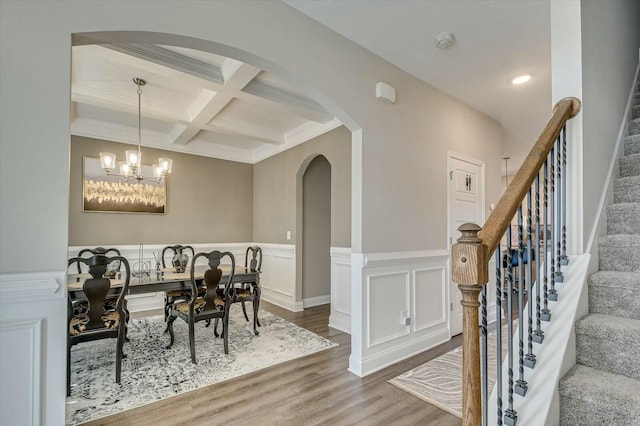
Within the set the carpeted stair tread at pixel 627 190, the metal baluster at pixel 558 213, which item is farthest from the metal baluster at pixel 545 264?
the carpeted stair tread at pixel 627 190

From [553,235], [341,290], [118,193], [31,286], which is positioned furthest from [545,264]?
[118,193]

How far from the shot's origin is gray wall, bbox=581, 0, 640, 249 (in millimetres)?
1631

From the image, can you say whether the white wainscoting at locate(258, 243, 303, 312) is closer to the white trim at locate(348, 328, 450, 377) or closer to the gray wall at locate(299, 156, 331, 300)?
the gray wall at locate(299, 156, 331, 300)

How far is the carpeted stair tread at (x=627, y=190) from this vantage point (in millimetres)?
1867

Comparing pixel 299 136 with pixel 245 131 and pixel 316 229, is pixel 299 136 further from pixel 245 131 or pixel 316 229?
pixel 316 229

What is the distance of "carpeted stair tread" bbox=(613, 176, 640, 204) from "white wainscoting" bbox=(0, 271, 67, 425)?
3.18 m

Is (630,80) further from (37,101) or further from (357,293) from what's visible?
(37,101)

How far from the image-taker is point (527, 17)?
2420mm

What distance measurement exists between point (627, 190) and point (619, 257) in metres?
0.56

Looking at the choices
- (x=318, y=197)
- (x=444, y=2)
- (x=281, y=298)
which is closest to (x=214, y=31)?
(x=444, y=2)

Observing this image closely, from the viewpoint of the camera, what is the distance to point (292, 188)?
5.16 m

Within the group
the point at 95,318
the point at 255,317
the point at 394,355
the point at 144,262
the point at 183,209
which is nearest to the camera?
the point at 95,318

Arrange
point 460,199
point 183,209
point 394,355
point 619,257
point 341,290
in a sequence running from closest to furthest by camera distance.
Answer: point 619,257
point 394,355
point 460,199
point 341,290
point 183,209

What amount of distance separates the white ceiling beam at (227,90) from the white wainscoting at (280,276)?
7.61ft
